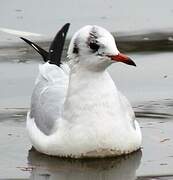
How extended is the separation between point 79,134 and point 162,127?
1.09 metres

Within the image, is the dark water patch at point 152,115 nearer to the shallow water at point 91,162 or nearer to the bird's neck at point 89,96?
the shallow water at point 91,162

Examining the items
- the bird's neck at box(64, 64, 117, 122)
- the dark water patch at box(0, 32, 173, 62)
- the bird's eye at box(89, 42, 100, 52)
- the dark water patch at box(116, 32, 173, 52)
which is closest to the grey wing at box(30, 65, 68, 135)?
the bird's neck at box(64, 64, 117, 122)

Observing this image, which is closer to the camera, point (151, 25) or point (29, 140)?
point (29, 140)

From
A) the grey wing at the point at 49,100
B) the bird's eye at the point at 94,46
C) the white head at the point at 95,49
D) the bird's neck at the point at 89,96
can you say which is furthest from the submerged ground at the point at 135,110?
the bird's eye at the point at 94,46

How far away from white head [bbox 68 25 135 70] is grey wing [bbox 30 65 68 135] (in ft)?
1.50

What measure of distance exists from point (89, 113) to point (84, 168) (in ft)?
1.40

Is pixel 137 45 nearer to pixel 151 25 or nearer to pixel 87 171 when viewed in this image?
pixel 151 25

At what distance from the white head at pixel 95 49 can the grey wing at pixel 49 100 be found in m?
0.46

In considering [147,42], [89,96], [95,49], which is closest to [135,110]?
[89,96]

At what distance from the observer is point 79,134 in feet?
23.6

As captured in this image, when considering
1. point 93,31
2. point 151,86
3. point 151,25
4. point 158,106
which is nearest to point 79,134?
point 93,31

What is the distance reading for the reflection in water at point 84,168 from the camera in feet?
23.0

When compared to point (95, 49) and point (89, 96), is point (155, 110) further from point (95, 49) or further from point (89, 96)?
point (95, 49)

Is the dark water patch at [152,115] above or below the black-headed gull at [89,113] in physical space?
below
